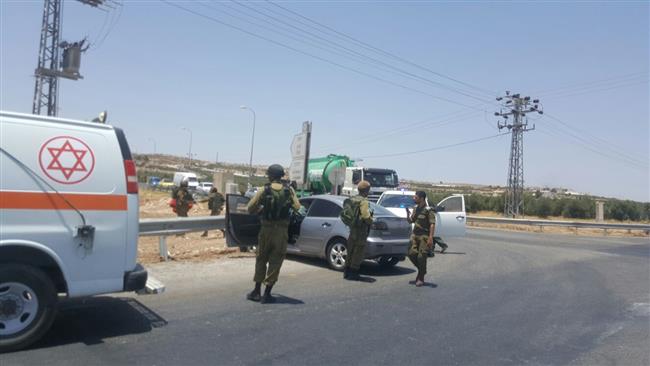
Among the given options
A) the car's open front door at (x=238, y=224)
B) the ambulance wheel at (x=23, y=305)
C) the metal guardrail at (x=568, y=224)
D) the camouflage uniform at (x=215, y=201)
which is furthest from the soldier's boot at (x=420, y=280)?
the metal guardrail at (x=568, y=224)

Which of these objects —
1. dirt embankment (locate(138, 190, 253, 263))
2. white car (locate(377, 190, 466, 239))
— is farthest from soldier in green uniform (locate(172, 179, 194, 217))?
white car (locate(377, 190, 466, 239))

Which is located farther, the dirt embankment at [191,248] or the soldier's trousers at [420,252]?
the dirt embankment at [191,248]

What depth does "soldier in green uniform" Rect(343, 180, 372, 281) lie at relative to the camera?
30.8 ft

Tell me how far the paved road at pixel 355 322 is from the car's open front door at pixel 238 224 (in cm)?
59

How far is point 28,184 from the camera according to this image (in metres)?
5.02

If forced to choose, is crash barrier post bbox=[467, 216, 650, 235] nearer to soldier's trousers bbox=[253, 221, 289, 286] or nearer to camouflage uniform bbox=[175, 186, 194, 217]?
camouflage uniform bbox=[175, 186, 194, 217]

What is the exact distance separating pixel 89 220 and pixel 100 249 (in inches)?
12.7

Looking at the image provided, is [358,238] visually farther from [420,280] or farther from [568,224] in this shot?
[568,224]

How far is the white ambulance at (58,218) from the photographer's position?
16.3 ft

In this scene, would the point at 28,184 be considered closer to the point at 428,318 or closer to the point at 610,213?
the point at 428,318

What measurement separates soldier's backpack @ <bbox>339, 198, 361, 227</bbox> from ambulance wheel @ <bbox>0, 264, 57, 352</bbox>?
5341 mm

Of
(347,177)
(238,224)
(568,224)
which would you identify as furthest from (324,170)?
(238,224)

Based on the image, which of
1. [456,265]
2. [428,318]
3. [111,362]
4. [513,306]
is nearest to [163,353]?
[111,362]

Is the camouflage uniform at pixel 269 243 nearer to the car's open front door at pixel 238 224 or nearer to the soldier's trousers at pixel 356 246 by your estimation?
the soldier's trousers at pixel 356 246
